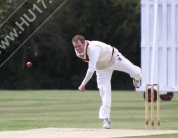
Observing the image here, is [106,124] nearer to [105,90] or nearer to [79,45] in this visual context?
[105,90]

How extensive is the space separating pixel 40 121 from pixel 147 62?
9.91 ft

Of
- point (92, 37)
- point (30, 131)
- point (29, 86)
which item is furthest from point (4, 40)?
point (30, 131)

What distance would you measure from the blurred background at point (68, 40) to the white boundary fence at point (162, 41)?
4308 centimetres

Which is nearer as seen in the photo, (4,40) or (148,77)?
(148,77)

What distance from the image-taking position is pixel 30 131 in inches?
541

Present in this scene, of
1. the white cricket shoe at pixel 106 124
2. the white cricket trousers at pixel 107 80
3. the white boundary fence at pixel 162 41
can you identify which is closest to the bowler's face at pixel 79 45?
the white cricket trousers at pixel 107 80

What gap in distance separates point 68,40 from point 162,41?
4750cm

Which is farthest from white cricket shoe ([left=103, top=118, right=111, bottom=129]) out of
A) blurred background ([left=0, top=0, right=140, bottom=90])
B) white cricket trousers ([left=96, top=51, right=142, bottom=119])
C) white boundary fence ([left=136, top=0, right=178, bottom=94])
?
blurred background ([left=0, top=0, right=140, bottom=90])

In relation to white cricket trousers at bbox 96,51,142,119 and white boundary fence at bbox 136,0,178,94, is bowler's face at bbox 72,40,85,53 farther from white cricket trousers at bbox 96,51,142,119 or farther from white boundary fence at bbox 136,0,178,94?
white boundary fence at bbox 136,0,178,94

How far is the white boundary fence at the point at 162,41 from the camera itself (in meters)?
15.8

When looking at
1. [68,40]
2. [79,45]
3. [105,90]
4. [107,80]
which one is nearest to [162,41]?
[107,80]

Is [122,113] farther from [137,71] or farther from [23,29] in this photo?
[23,29]

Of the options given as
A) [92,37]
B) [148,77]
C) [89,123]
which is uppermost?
[92,37]

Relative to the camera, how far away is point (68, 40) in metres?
63.2
